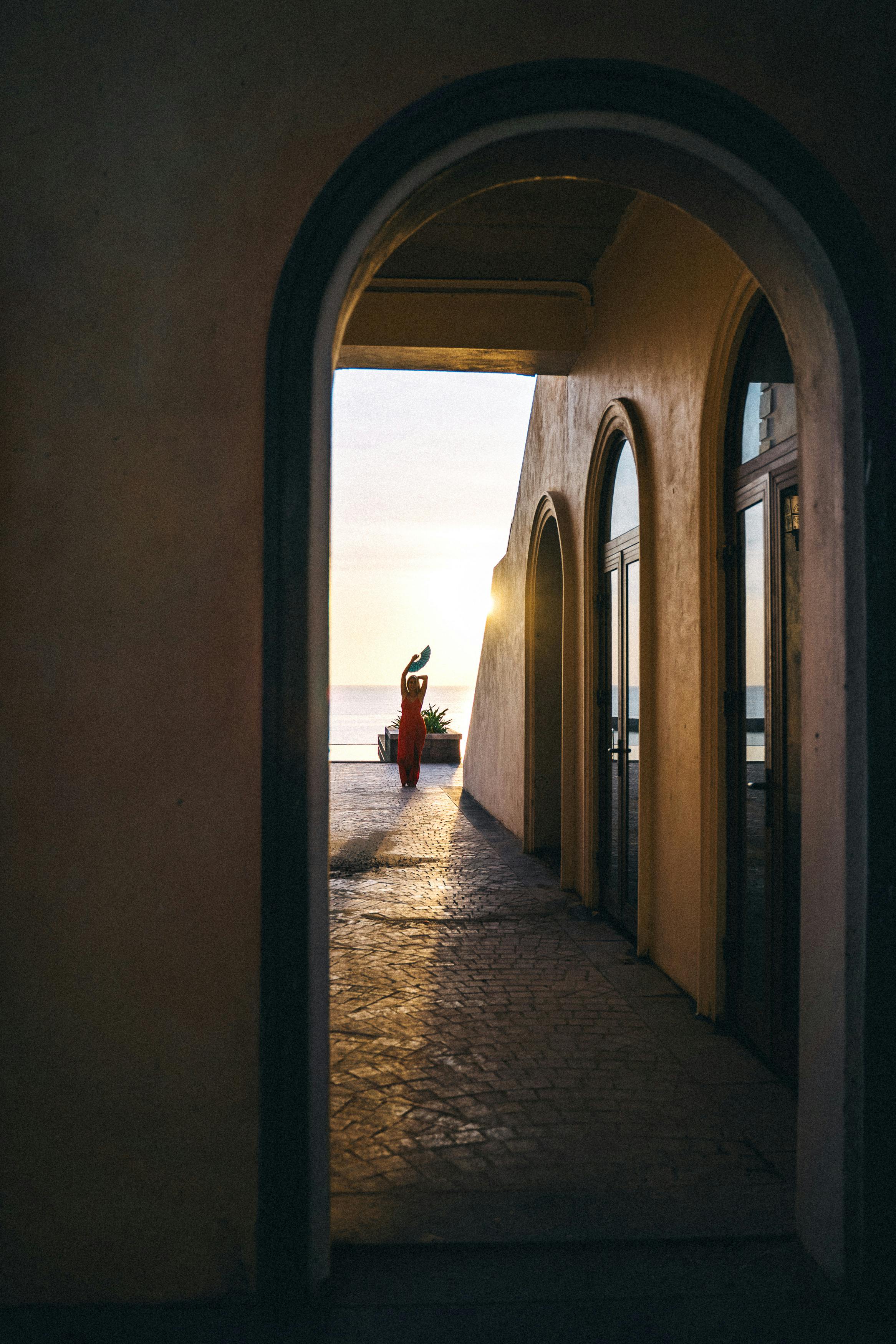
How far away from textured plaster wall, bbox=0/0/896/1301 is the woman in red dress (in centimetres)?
1067

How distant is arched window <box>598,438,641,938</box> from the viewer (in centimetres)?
518

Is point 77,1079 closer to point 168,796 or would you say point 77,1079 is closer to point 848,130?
point 168,796

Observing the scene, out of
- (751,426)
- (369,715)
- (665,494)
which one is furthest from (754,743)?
(369,715)

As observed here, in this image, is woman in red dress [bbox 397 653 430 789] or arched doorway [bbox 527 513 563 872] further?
woman in red dress [bbox 397 653 430 789]

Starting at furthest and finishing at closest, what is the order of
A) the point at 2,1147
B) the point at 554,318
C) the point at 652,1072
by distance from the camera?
the point at 554,318 < the point at 652,1072 < the point at 2,1147

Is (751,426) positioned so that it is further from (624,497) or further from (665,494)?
(624,497)

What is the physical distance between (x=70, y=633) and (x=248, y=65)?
1.61 metres

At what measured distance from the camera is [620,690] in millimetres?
5457

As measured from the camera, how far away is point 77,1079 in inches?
82.4

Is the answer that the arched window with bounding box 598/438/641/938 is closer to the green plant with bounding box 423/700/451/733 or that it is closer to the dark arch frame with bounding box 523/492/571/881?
the dark arch frame with bounding box 523/492/571/881

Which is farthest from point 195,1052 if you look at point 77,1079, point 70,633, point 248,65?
point 248,65

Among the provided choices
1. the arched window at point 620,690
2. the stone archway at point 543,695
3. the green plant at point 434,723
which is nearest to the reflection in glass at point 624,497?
the arched window at point 620,690

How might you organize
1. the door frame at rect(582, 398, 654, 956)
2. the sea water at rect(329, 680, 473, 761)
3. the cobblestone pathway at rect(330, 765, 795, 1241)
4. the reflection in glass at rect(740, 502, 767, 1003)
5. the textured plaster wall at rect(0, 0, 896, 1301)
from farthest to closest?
1. the sea water at rect(329, 680, 473, 761)
2. the door frame at rect(582, 398, 654, 956)
3. the reflection in glass at rect(740, 502, 767, 1003)
4. the cobblestone pathway at rect(330, 765, 795, 1241)
5. the textured plaster wall at rect(0, 0, 896, 1301)

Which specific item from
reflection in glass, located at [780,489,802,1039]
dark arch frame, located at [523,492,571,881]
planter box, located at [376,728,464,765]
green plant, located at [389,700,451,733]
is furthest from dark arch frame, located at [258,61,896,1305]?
green plant, located at [389,700,451,733]
